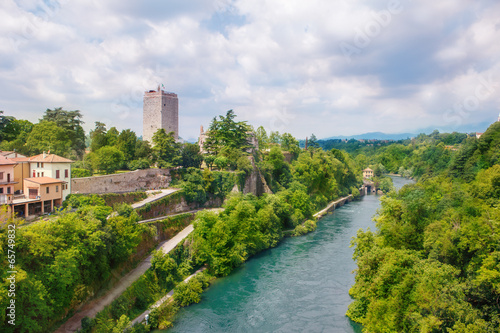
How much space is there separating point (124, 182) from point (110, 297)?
11466 mm

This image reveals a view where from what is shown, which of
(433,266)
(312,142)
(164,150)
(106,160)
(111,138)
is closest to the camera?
(433,266)

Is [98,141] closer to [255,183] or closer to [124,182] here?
[124,182]

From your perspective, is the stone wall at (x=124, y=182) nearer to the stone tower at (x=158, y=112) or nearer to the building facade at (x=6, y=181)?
the building facade at (x=6, y=181)

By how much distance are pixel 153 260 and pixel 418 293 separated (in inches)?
526

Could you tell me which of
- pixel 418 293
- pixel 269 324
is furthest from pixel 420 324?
pixel 269 324

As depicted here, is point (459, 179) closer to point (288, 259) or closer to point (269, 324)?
point (288, 259)

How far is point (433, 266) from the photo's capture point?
50.2 feet

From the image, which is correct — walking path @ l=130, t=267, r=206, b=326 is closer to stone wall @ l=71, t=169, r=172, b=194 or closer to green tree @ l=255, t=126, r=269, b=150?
stone wall @ l=71, t=169, r=172, b=194

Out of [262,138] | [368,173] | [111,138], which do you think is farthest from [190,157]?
[368,173]

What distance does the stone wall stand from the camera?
75.4 ft

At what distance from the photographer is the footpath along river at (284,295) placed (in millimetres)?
16781

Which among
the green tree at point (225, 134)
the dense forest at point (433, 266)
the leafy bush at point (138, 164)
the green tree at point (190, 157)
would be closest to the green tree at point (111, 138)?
the leafy bush at point (138, 164)

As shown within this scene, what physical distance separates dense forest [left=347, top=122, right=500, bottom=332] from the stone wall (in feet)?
55.7

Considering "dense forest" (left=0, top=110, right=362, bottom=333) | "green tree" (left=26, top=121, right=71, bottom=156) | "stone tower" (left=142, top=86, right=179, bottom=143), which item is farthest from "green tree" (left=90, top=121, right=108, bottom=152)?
"stone tower" (left=142, top=86, right=179, bottom=143)
